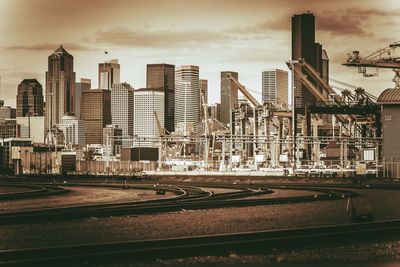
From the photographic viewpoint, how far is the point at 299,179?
70.6 metres

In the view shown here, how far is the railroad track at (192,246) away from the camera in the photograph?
1313 centimetres

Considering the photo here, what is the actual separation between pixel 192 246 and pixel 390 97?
2581 inches

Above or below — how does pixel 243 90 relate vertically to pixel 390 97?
above

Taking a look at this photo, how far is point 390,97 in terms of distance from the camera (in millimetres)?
76250

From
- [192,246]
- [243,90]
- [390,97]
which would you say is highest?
[243,90]

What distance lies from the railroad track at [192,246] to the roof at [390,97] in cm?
5951

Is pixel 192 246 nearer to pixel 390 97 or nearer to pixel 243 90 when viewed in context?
pixel 390 97

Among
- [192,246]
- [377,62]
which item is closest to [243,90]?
[377,62]

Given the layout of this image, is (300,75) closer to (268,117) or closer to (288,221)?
(268,117)

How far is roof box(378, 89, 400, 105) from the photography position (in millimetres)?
75625

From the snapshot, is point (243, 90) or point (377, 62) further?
point (243, 90)

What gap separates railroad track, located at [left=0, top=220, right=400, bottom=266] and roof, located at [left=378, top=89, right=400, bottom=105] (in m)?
59.5

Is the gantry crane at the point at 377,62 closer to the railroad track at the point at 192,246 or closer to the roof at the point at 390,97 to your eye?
the roof at the point at 390,97

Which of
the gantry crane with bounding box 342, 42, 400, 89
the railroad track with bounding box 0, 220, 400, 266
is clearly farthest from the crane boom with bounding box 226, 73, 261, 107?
the railroad track with bounding box 0, 220, 400, 266
